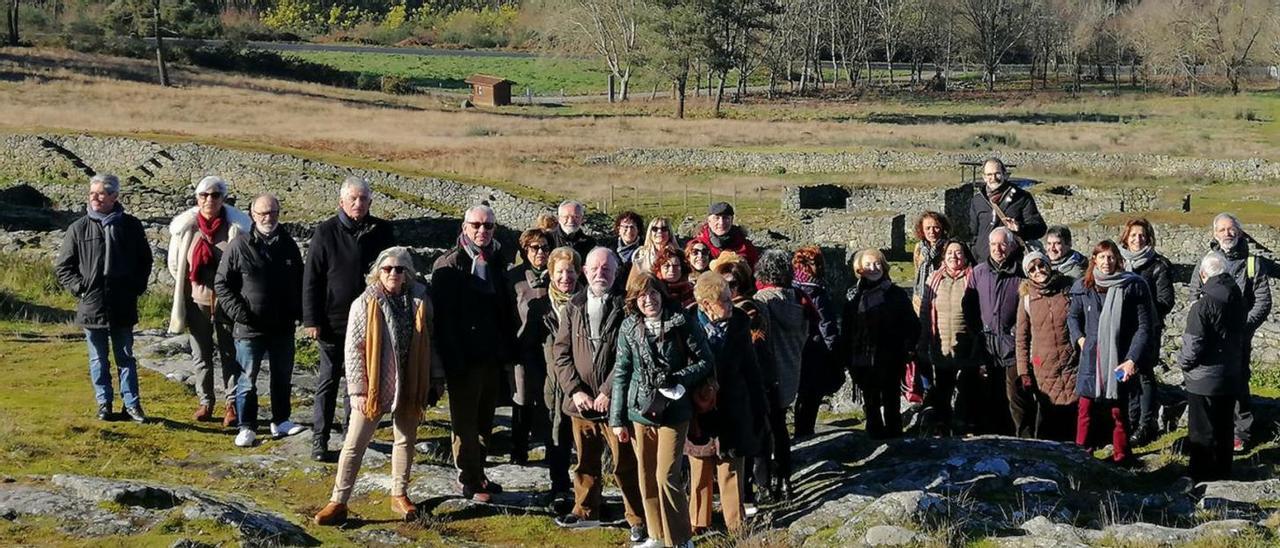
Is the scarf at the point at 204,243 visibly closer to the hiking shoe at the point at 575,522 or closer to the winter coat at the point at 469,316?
the winter coat at the point at 469,316

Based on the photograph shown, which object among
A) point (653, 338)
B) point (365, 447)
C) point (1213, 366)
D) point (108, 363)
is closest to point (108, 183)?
point (108, 363)

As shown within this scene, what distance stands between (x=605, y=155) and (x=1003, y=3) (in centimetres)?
6191

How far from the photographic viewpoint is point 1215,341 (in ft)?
31.3

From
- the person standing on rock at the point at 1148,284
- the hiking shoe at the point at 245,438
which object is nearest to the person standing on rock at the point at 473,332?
the hiking shoe at the point at 245,438

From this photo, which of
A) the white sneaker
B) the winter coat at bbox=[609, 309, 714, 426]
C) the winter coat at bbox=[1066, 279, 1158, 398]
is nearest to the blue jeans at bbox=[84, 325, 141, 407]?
the white sneaker

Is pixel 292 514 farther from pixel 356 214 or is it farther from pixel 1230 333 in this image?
pixel 1230 333

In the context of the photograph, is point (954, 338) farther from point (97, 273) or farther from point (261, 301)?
point (97, 273)

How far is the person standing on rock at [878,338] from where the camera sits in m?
10.3

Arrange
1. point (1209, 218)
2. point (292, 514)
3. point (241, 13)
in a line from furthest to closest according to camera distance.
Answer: point (241, 13)
point (1209, 218)
point (292, 514)

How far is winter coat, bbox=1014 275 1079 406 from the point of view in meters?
10.4

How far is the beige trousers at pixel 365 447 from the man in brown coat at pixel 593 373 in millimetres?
899

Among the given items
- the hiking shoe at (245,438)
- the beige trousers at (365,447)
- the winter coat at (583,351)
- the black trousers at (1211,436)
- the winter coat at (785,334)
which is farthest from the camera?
the hiking shoe at (245,438)

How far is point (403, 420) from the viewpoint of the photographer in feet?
27.7

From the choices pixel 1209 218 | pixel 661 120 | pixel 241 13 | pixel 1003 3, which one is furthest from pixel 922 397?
pixel 241 13
